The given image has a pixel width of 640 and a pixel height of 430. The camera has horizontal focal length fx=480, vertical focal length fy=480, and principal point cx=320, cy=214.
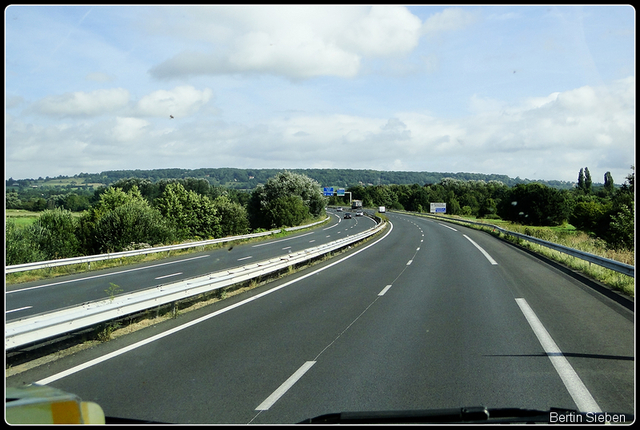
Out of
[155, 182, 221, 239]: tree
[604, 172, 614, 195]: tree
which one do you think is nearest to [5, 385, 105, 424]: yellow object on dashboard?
[155, 182, 221, 239]: tree

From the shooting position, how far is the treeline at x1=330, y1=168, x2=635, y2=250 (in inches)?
1690

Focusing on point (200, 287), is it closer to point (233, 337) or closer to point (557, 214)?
point (233, 337)

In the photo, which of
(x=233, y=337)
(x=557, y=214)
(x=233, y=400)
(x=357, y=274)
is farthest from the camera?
(x=557, y=214)

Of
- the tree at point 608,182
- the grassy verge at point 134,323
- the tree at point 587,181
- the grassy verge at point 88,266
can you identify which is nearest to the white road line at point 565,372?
the grassy verge at point 134,323

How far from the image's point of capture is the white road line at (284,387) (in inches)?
202

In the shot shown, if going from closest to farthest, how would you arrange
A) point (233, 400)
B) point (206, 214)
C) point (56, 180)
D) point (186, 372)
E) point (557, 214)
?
1. point (233, 400)
2. point (186, 372)
3. point (206, 214)
4. point (557, 214)
5. point (56, 180)

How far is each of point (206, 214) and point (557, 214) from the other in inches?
2772

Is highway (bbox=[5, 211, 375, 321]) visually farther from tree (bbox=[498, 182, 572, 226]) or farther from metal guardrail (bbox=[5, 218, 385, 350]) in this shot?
tree (bbox=[498, 182, 572, 226])

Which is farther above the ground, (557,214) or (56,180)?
(56,180)

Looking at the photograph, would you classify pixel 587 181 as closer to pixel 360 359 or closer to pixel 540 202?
pixel 540 202

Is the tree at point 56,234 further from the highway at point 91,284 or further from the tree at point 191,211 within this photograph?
the tree at point 191,211

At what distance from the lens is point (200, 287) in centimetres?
1121

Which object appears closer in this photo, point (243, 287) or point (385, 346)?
point (385, 346)

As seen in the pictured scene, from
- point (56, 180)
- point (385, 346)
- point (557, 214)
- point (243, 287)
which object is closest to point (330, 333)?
→ point (385, 346)
